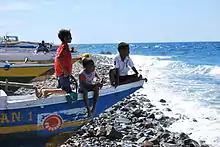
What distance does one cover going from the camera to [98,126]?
10023mm

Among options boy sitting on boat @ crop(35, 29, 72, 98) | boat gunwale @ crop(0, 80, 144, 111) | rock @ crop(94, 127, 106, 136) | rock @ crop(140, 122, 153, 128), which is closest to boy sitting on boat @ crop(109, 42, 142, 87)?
boat gunwale @ crop(0, 80, 144, 111)

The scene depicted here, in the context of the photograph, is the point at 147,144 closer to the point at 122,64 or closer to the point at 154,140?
the point at 154,140

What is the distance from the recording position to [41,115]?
7.38 metres

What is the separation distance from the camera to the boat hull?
23.5 ft

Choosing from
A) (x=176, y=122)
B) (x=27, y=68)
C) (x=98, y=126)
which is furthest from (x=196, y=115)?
(x=27, y=68)

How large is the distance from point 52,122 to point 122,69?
2.05 metres

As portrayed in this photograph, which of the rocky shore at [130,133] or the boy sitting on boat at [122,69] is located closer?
the boy sitting on boat at [122,69]

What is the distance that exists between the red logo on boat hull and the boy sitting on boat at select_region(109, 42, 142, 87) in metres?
1.49

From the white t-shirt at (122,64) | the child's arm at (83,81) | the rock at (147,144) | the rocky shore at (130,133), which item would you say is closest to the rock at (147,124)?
the rocky shore at (130,133)

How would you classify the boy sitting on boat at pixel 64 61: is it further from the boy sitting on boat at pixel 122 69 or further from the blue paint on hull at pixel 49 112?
the boy sitting on boat at pixel 122 69

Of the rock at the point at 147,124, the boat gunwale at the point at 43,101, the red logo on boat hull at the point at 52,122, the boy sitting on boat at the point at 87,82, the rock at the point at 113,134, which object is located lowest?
the rock at the point at 147,124

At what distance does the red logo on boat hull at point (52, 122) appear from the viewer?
7.52 m

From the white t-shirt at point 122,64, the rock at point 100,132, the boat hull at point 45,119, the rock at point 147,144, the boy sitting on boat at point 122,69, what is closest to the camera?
the boat hull at point 45,119

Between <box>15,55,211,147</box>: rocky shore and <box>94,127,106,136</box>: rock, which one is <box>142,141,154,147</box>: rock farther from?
<box>94,127,106,136</box>: rock
